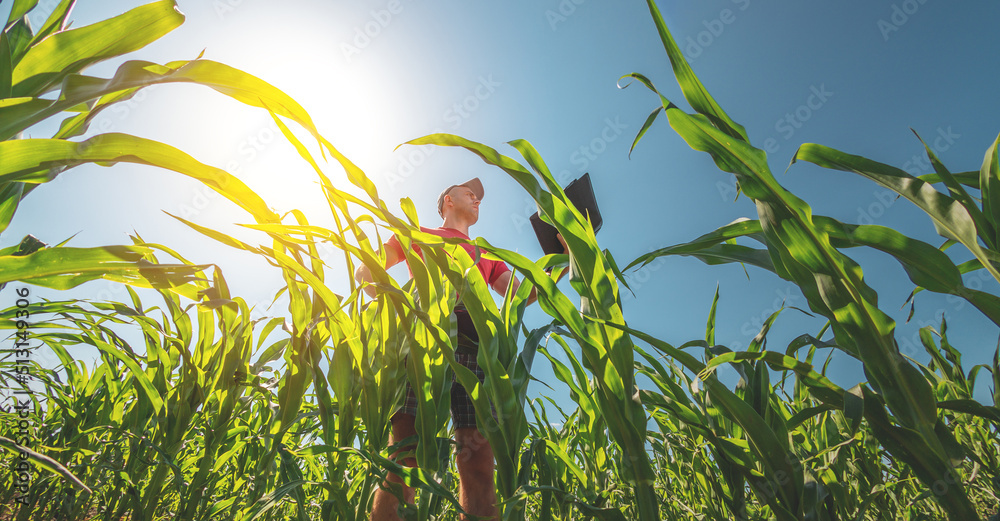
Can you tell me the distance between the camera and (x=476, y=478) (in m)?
1.30

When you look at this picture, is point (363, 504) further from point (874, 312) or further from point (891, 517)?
point (891, 517)

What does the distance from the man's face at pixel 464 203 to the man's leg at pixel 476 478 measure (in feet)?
4.21

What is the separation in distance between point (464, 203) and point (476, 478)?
4.77 ft

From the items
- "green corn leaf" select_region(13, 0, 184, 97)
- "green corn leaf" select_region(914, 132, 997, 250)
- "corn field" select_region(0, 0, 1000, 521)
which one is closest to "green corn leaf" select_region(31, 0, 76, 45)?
"corn field" select_region(0, 0, 1000, 521)

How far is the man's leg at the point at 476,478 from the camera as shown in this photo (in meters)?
1.24

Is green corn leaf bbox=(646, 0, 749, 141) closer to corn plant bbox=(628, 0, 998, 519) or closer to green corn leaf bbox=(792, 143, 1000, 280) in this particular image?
corn plant bbox=(628, 0, 998, 519)

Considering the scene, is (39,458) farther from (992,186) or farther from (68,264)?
(992,186)

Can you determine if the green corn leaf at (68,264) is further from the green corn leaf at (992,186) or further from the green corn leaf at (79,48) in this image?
the green corn leaf at (992,186)

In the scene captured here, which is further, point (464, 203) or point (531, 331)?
point (464, 203)

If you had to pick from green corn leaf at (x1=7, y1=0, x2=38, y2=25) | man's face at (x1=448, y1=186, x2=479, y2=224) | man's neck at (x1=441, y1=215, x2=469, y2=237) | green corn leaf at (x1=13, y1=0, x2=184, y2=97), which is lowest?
green corn leaf at (x1=13, y1=0, x2=184, y2=97)

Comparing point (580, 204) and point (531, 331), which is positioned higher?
point (580, 204)

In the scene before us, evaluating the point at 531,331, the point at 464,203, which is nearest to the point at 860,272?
the point at 531,331

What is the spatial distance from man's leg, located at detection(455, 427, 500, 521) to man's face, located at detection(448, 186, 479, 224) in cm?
128

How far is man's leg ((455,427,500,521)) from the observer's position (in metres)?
1.24
